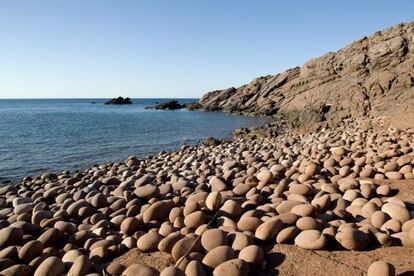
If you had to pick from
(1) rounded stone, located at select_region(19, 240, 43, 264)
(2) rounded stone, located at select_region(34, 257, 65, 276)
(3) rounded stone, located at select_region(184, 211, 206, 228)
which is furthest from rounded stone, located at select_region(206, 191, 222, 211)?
(1) rounded stone, located at select_region(19, 240, 43, 264)

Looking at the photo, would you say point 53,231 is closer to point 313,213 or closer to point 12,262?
point 12,262

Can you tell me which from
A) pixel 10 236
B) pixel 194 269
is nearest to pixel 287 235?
pixel 194 269

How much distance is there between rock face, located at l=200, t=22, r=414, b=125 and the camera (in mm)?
24656

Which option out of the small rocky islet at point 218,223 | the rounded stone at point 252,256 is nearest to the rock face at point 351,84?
the small rocky islet at point 218,223

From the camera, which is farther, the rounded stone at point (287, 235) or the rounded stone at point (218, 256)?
the rounded stone at point (287, 235)

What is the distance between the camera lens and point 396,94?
24656mm

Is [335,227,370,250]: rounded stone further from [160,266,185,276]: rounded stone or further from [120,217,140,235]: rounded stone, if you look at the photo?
[120,217,140,235]: rounded stone

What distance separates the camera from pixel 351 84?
98.5 feet

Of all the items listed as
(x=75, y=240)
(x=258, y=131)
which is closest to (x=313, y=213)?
(x=75, y=240)

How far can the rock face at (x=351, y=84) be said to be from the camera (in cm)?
2466

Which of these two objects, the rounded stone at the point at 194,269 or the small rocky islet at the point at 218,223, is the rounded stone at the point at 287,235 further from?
the rounded stone at the point at 194,269

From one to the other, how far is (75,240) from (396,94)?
2579 cm

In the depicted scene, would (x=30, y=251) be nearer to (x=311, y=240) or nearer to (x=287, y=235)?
(x=287, y=235)

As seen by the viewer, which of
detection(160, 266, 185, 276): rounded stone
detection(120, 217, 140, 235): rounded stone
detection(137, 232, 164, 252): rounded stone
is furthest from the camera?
detection(120, 217, 140, 235): rounded stone
